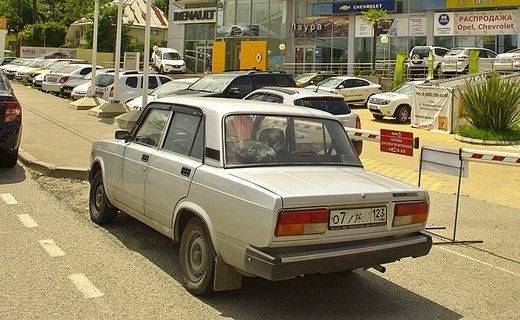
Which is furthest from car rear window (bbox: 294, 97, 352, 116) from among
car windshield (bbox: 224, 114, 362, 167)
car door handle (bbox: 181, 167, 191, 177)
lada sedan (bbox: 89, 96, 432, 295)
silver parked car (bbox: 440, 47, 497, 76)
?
silver parked car (bbox: 440, 47, 497, 76)

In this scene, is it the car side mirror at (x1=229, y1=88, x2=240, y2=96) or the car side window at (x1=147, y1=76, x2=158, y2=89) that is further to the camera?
the car side window at (x1=147, y1=76, x2=158, y2=89)

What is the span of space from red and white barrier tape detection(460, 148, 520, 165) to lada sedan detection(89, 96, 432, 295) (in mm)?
2159

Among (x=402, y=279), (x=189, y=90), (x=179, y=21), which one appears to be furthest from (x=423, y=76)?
(x=402, y=279)

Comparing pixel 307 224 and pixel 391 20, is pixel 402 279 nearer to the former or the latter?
pixel 307 224

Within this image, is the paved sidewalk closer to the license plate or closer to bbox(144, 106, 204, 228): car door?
bbox(144, 106, 204, 228): car door

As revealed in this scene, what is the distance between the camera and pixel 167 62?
4600cm

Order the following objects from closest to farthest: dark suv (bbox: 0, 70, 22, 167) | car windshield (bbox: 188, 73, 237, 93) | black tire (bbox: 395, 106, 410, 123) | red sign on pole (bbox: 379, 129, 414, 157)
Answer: red sign on pole (bbox: 379, 129, 414, 157) → dark suv (bbox: 0, 70, 22, 167) → car windshield (bbox: 188, 73, 237, 93) → black tire (bbox: 395, 106, 410, 123)

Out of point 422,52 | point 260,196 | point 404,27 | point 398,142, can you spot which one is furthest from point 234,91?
point 404,27

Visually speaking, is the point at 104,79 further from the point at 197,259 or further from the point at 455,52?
the point at 455,52

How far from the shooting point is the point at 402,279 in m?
5.57

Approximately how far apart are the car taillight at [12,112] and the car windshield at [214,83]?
6365 mm

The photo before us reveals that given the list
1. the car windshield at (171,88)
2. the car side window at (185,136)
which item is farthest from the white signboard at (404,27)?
the car side window at (185,136)

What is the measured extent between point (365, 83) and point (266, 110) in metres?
24.5

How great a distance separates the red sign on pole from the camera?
25.9 feet
